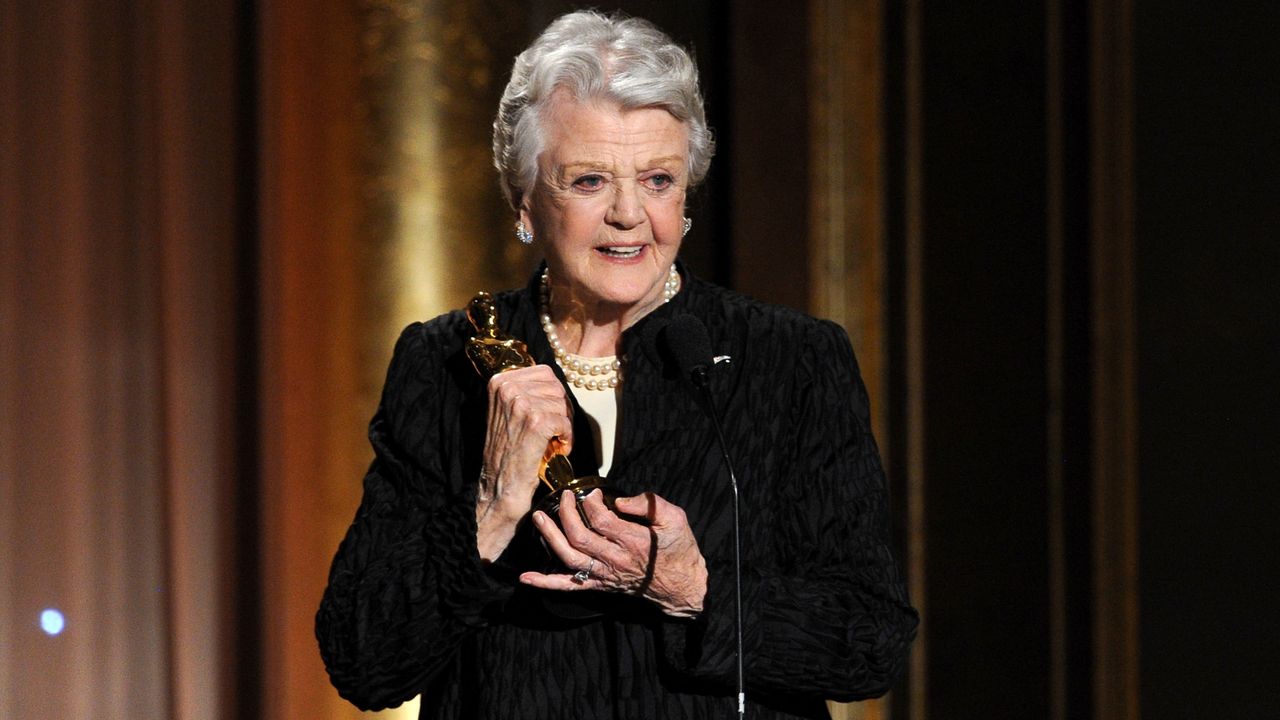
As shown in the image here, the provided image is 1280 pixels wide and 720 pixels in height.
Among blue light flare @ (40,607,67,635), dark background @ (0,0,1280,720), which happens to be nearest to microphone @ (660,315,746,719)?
dark background @ (0,0,1280,720)

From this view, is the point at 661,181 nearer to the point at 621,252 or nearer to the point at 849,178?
the point at 621,252

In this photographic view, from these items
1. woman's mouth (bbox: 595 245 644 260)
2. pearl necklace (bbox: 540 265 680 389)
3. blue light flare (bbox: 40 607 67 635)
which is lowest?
blue light flare (bbox: 40 607 67 635)

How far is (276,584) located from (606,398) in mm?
1635

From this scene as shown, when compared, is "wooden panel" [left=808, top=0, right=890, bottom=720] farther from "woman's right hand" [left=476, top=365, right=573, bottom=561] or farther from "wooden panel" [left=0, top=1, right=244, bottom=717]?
"woman's right hand" [left=476, top=365, right=573, bottom=561]

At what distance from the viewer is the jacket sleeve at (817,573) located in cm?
149

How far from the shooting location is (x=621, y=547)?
4.67 feet

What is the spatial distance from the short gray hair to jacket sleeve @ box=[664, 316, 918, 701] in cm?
33

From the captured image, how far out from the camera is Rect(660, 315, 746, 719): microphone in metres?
1.43

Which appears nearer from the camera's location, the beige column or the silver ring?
the silver ring

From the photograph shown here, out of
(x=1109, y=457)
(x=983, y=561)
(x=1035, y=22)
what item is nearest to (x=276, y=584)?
(x=983, y=561)

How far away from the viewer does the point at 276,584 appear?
3.11m

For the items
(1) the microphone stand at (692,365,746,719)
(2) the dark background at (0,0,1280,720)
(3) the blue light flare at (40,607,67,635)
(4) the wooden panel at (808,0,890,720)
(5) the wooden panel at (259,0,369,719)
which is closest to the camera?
(1) the microphone stand at (692,365,746,719)

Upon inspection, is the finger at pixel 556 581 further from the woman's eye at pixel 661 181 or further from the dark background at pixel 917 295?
the dark background at pixel 917 295

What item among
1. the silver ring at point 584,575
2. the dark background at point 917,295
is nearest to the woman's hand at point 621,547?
the silver ring at point 584,575
